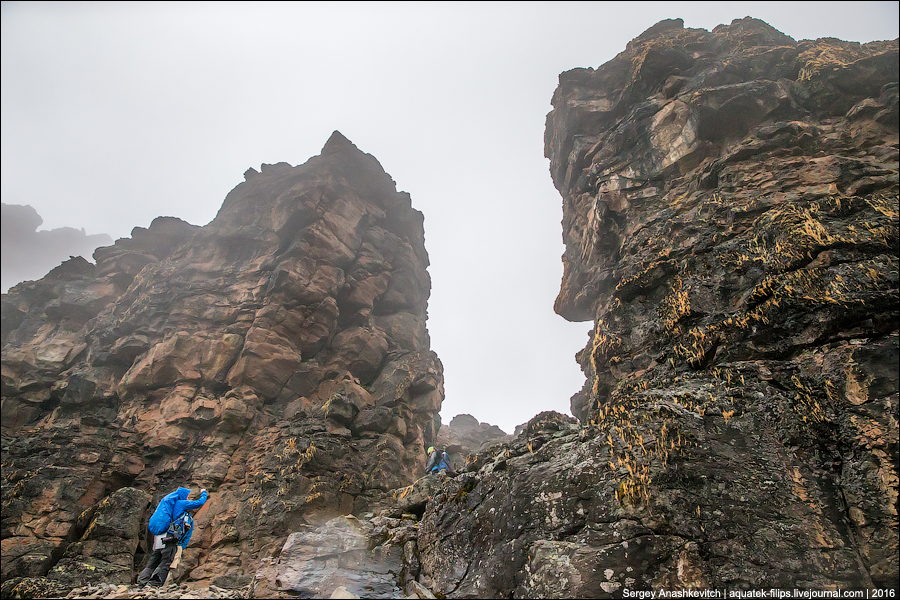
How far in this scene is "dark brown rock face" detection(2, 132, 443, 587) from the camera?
2260 centimetres

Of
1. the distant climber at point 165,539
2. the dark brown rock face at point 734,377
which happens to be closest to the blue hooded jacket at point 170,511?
the distant climber at point 165,539

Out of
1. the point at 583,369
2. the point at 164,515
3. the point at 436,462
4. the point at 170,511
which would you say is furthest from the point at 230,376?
the point at 583,369

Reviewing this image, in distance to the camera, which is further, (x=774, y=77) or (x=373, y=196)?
(x=373, y=196)

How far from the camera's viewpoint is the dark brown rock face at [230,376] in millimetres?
22603

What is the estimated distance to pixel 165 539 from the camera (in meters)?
13.5

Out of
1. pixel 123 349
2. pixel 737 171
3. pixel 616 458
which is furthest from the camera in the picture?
pixel 123 349

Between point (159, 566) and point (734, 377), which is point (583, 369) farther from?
point (159, 566)

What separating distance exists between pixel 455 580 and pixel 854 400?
1104cm

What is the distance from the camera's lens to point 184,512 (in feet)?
47.1

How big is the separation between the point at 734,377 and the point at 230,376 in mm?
30573

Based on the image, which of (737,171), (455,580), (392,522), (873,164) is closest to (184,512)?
(392,522)

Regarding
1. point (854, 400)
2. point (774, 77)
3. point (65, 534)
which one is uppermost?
point (774, 77)

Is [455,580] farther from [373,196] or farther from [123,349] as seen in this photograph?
[373,196]

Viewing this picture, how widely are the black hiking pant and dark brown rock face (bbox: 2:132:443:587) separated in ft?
26.8
